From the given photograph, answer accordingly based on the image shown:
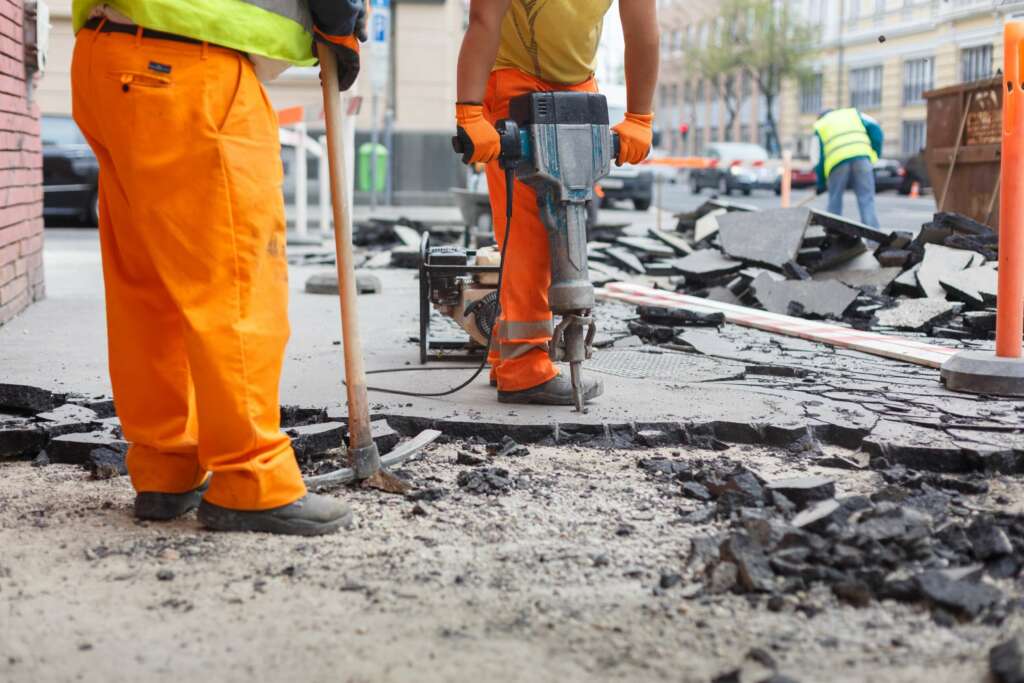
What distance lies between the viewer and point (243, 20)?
9.89ft

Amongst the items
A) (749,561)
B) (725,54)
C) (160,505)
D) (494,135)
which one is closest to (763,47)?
(725,54)

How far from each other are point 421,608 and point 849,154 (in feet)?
37.7

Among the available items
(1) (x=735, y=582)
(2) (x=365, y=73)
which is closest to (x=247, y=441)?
(1) (x=735, y=582)

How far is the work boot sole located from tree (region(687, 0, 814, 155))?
5422 centimetres

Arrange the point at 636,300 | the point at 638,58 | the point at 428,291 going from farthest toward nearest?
the point at 636,300, the point at 428,291, the point at 638,58

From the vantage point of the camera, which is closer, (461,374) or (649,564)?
(649,564)

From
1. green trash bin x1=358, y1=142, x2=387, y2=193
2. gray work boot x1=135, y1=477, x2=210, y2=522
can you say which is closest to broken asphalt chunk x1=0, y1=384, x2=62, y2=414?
gray work boot x1=135, y1=477, x2=210, y2=522

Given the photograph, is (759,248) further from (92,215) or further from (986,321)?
(92,215)

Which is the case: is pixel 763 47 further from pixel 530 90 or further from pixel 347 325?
pixel 347 325

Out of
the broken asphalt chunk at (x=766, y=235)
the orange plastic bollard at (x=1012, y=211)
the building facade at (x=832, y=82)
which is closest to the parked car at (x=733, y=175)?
the building facade at (x=832, y=82)

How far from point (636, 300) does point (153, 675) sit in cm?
639

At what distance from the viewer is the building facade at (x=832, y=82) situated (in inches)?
1507

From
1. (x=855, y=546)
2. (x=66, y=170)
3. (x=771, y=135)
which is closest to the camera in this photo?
(x=855, y=546)

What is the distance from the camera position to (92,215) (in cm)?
1758
